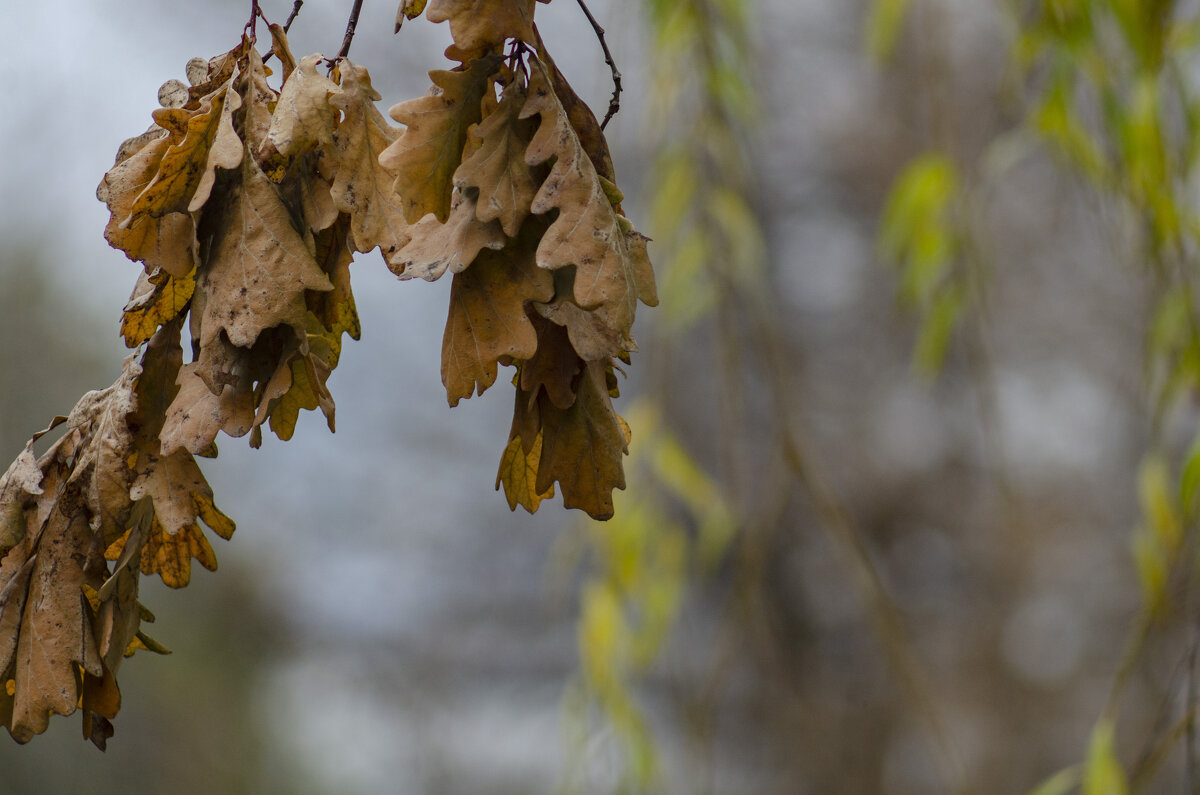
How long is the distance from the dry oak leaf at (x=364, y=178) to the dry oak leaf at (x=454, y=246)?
1cm

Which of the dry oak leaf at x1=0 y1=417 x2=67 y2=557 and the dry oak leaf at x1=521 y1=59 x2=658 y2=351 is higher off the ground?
the dry oak leaf at x1=521 y1=59 x2=658 y2=351

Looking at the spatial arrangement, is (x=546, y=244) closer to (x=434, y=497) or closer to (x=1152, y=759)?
(x=1152, y=759)

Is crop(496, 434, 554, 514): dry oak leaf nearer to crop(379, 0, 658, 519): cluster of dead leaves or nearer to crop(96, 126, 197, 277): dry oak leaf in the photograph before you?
crop(379, 0, 658, 519): cluster of dead leaves

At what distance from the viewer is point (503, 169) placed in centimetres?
35

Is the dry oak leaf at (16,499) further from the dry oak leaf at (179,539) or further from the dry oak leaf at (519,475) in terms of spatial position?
the dry oak leaf at (519,475)

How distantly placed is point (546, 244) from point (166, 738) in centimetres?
269

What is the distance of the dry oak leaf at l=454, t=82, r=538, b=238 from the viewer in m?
0.34

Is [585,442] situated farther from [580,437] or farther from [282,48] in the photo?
[282,48]

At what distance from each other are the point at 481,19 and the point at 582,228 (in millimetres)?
76

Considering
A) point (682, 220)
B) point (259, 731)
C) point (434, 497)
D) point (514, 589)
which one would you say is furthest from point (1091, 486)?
point (259, 731)

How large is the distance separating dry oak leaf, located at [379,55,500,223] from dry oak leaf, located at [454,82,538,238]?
0.01 m

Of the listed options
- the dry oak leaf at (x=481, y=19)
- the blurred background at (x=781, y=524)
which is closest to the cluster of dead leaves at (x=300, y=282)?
the dry oak leaf at (x=481, y=19)

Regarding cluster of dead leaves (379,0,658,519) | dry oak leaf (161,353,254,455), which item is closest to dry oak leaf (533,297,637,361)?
cluster of dead leaves (379,0,658,519)

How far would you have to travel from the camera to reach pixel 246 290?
0.34 metres
